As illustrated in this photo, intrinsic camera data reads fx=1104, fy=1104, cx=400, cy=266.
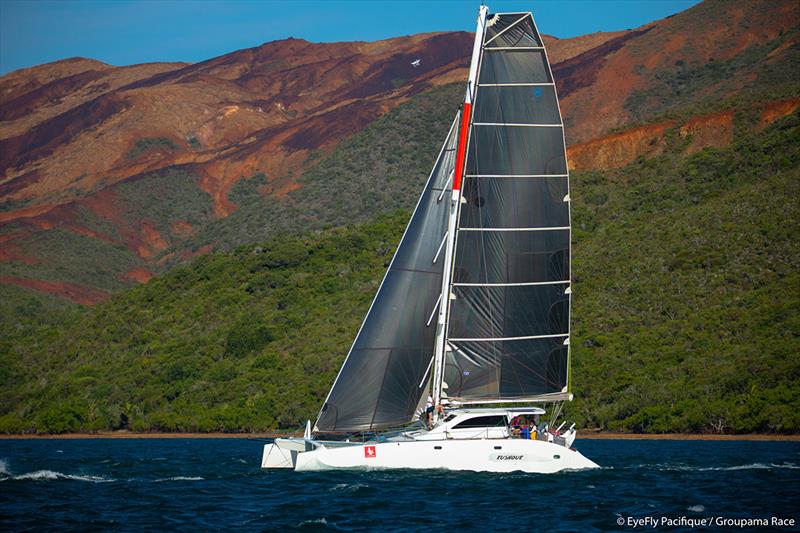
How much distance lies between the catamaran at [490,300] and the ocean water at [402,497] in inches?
60.4

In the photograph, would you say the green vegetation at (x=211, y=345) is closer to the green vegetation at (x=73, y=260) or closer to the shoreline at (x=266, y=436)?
the shoreline at (x=266, y=436)

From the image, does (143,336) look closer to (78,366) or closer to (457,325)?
(78,366)

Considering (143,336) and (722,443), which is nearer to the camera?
(722,443)

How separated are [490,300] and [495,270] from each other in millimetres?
964

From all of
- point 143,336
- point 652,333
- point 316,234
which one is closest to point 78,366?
point 143,336

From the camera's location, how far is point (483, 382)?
3484 cm

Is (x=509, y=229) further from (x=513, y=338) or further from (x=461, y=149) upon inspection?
(x=513, y=338)

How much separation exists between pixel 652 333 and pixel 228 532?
152 ft

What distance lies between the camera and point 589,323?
72938 millimetres

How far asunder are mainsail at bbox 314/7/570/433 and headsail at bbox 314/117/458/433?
4 cm

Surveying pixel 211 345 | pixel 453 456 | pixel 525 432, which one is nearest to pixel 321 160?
pixel 211 345

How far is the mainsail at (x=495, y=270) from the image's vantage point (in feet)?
114

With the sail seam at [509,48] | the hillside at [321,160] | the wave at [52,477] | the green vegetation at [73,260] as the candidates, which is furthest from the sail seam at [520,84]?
the green vegetation at [73,260]

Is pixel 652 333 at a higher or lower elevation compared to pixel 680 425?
higher
